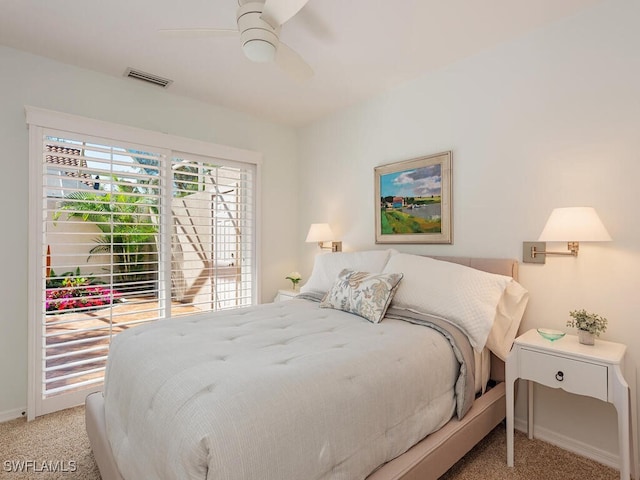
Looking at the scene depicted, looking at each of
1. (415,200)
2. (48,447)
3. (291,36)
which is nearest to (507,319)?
(415,200)

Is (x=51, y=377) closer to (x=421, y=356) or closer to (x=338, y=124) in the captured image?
(x=421, y=356)

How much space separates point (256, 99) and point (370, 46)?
1.34 m

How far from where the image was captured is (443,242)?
2.66 meters

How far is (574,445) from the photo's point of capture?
2.00 metres

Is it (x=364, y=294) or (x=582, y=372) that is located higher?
(x=364, y=294)

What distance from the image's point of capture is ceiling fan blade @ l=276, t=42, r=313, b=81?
189 cm

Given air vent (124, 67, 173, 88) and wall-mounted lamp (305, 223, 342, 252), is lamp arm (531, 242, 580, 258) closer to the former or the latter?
wall-mounted lamp (305, 223, 342, 252)

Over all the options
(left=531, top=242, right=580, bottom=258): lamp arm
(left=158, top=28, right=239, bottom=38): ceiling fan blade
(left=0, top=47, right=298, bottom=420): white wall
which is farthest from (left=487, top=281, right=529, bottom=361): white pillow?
(left=0, top=47, right=298, bottom=420): white wall

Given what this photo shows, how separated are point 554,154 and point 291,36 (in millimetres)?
1864

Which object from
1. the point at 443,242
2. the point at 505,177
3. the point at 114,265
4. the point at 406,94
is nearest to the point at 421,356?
the point at 443,242

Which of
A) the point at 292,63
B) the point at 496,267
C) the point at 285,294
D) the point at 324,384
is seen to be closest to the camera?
the point at 324,384

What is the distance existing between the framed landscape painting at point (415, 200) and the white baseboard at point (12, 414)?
3.03 m

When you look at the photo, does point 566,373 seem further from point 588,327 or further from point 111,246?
point 111,246

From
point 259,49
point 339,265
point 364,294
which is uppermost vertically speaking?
point 259,49
